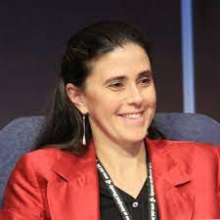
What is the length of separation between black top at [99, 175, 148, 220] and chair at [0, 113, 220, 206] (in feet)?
1.11

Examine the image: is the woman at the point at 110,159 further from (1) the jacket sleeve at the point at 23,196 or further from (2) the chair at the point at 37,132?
(2) the chair at the point at 37,132

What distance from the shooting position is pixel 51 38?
255 cm

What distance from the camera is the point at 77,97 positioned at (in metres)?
1.65

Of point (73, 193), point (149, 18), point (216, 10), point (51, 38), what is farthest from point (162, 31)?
point (73, 193)

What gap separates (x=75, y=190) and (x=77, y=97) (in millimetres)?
279

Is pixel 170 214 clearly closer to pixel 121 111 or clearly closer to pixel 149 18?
pixel 121 111

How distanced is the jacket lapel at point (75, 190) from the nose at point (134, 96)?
0.24m

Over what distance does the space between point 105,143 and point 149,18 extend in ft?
3.69

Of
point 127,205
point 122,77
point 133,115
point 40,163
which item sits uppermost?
point 122,77

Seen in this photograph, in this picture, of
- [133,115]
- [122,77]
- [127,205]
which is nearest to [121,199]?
[127,205]

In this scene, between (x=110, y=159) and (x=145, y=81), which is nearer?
(x=145, y=81)

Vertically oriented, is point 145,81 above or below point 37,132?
above

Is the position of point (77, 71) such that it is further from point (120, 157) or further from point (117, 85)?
point (120, 157)

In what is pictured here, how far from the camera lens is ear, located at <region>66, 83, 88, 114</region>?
1.64 meters
